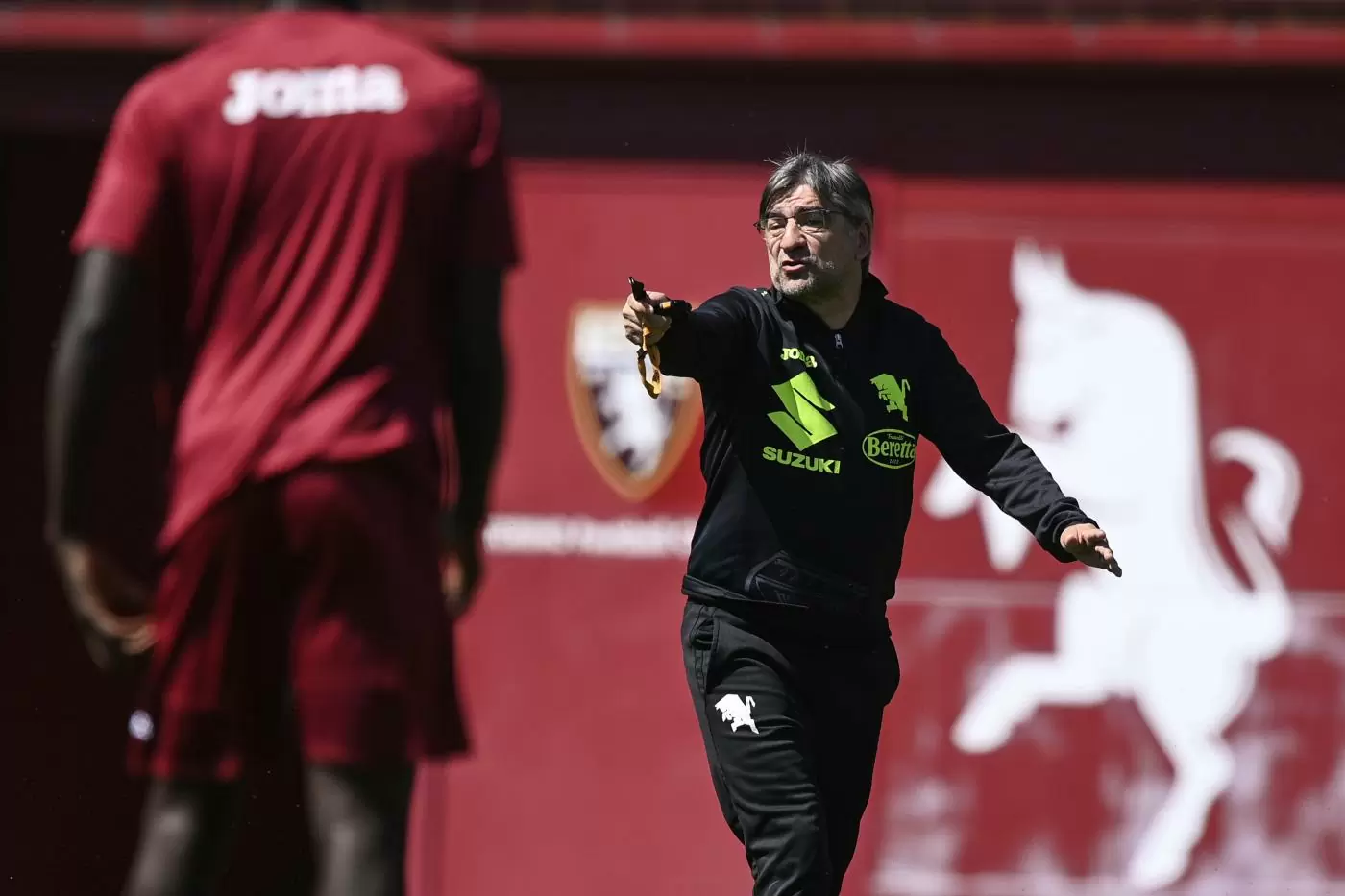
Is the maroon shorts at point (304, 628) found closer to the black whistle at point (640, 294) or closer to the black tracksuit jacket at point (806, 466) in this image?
the black whistle at point (640, 294)

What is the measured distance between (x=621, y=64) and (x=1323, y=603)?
2.94 m

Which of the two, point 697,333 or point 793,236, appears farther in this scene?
point 793,236

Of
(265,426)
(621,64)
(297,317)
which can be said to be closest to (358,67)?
(297,317)

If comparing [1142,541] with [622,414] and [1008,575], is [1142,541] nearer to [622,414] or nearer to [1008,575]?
[1008,575]

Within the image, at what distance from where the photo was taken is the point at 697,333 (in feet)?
12.3

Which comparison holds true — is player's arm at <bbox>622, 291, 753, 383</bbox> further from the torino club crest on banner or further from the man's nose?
the torino club crest on banner

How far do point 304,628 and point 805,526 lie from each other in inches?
57.0

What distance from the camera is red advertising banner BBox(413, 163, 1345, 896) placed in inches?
243

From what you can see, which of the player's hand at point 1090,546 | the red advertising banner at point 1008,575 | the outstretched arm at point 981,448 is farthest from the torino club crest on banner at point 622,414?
the player's hand at point 1090,546

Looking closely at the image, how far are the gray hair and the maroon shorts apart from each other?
5.16 ft

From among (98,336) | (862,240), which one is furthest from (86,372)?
(862,240)

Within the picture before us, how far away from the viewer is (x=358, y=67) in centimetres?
275

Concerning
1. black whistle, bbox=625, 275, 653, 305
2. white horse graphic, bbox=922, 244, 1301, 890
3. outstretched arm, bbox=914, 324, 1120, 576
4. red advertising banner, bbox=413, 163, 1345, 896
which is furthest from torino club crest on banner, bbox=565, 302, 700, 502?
black whistle, bbox=625, 275, 653, 305

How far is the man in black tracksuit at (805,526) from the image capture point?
12.6 ft
